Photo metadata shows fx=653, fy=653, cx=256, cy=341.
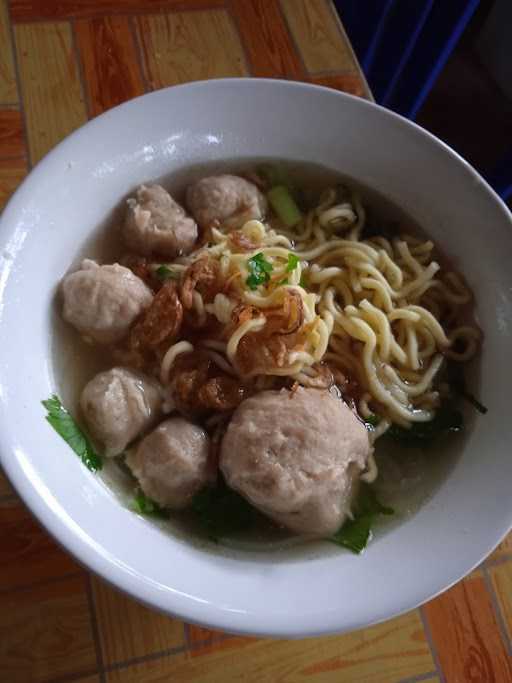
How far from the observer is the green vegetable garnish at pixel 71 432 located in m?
1.17

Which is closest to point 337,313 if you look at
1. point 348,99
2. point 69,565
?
point 348,99

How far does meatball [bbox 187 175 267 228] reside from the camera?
4.79ft

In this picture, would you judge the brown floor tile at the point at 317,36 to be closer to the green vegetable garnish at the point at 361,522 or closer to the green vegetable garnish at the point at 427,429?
the green vegetable garnish at the point at 427,429

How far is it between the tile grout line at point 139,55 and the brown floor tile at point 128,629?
4.00 feet

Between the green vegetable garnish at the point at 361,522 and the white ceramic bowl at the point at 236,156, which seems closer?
the white ceramic bowl at the point at 236,156

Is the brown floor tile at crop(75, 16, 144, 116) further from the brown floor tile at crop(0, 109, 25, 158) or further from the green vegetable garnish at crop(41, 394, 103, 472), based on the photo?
the green vegetable garnish at crop(41, 394, 103, 472)

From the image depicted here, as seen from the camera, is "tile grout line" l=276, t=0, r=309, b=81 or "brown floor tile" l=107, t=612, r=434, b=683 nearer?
"brown floor tile" l=107, t=612, r=434, b=683

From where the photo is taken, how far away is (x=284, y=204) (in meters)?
1.56

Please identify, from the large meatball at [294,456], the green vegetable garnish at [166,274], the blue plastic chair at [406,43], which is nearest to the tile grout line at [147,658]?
the large meatball at [294,456]

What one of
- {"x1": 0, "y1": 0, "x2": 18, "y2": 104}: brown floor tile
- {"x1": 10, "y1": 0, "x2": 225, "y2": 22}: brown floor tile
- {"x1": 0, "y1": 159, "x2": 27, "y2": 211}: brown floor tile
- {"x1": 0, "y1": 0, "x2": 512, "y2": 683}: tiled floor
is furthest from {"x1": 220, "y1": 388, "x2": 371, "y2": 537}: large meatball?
{"x1": 10, "y1": 0, "x2": 225, "y2": 22}: brown floor tile

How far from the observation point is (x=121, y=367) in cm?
133

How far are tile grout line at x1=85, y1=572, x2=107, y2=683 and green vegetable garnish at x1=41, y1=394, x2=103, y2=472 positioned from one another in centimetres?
21

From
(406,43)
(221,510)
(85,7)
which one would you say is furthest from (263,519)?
(406,43)

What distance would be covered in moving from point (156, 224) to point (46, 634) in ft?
2.71
